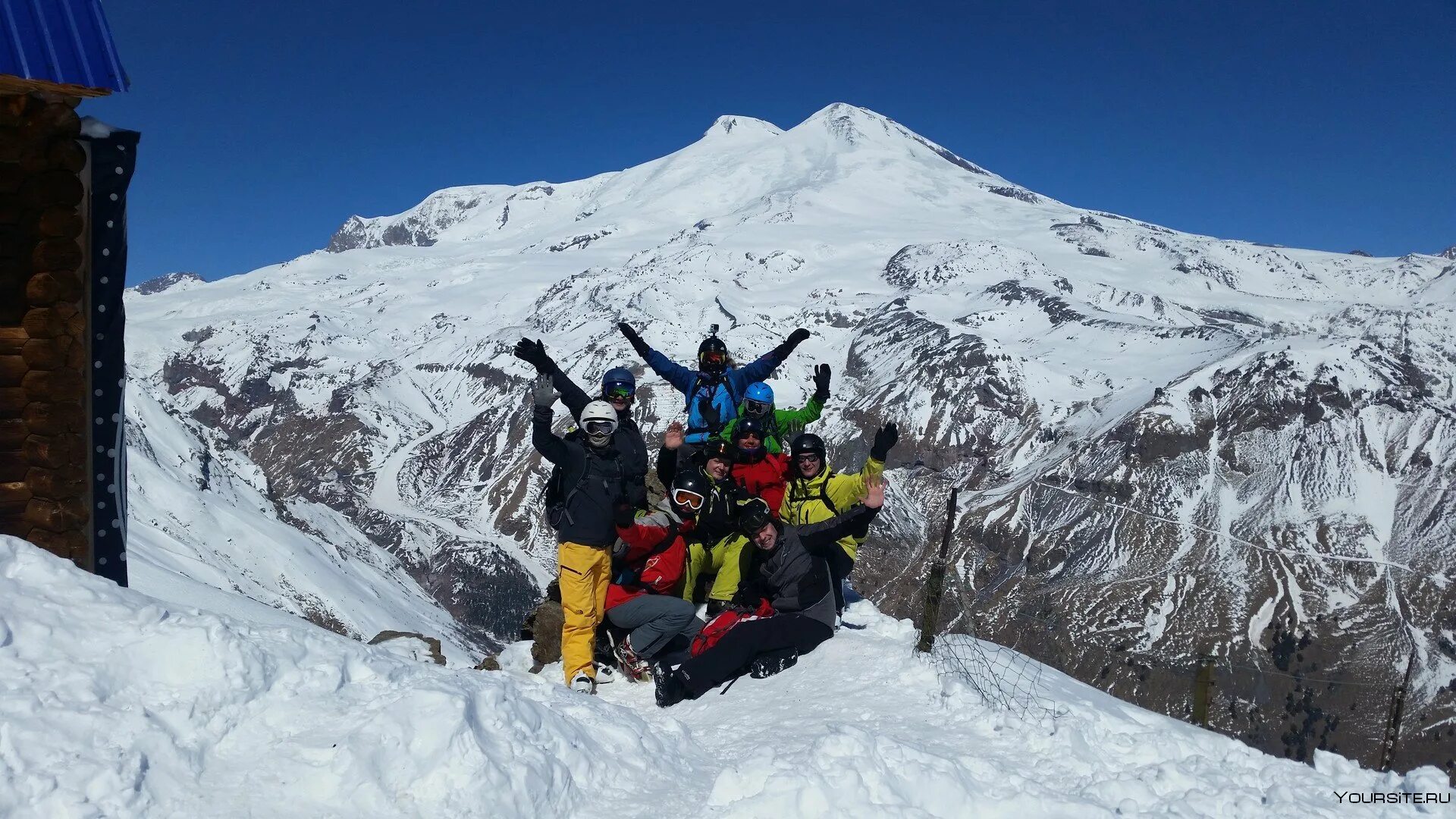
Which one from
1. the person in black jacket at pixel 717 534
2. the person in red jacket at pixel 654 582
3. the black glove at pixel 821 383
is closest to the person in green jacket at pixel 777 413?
the black glove at pixel 821 383

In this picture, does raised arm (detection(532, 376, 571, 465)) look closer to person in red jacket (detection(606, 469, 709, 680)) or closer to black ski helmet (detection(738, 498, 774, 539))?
person in red jacket (detection(606, 469, 709, 680))

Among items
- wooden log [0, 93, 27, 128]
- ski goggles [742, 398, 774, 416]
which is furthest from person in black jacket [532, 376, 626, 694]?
wooden log [0, 93, 27, 128]

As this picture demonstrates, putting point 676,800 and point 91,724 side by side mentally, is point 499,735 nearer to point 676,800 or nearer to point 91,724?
point 676,800

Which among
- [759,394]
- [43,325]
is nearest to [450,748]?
[43,325]

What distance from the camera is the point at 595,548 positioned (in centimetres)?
1020

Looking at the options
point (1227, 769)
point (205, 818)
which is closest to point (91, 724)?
point (205, 818)

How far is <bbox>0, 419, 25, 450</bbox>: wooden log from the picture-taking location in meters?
7.44

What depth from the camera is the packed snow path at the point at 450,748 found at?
5473 millimetres

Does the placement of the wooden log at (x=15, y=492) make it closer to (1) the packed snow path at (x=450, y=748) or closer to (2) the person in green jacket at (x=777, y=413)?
(1) the packed snow path at (x=450, y=748)

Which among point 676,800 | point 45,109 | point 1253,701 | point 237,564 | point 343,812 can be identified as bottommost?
point 1253,701

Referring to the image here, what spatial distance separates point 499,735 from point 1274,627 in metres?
199

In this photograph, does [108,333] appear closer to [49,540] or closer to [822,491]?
[49,540]

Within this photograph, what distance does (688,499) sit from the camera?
37.1 feet

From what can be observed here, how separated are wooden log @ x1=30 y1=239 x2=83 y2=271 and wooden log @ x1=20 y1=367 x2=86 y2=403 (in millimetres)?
847
